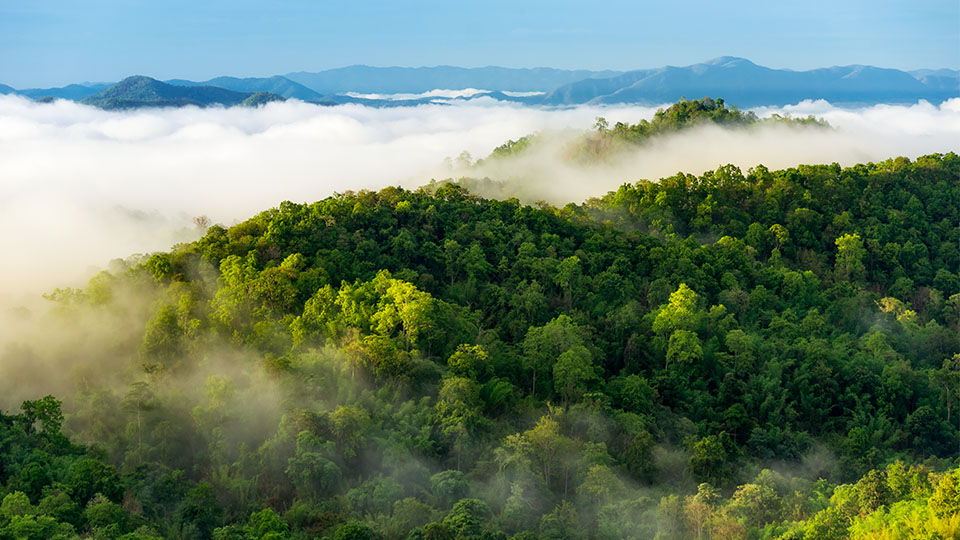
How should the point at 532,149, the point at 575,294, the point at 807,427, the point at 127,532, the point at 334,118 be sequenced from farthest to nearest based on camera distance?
the point at 334,118, the point at 532,149, the point at 575,294, the point at 807,427, the point at 127,532

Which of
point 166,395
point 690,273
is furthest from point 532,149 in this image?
point 166,395

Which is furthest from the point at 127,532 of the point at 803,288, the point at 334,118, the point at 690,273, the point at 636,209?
the point at 334,118

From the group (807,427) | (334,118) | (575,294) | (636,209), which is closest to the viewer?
(807,427)

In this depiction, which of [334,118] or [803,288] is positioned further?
[334,118]

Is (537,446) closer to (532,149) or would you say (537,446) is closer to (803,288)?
(803,288)

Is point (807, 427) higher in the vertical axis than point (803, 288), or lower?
lower

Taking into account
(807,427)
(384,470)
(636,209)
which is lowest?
(807,427)
